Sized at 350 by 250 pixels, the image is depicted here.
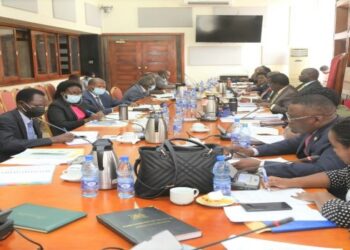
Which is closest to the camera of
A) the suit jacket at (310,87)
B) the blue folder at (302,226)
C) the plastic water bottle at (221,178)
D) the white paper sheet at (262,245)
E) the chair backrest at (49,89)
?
the white paper sheet at (262,245)

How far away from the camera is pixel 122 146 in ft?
8.58

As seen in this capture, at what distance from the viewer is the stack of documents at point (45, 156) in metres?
2.23

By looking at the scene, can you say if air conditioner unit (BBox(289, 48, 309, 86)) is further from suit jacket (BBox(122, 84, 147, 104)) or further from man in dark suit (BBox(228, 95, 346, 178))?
man in dark suit (BBox(228, 95, 346, 178))

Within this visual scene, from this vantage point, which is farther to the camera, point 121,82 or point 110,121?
point 121,82

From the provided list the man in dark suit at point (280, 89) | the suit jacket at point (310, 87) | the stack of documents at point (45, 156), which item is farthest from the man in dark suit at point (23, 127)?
the man in dark suit at point (280, 89)

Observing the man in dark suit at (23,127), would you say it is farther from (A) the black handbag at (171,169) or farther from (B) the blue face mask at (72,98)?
(A) the black handbag at (171,169)

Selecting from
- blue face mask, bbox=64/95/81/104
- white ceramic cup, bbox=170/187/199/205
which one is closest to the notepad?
white ceramic cup, bbox=170/187/199/205

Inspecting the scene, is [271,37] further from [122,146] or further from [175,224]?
[175,224]

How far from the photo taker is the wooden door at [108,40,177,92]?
9602mm

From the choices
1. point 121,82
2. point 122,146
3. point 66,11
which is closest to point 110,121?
point 122,146

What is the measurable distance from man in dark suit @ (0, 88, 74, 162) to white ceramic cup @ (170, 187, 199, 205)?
1.39 metres

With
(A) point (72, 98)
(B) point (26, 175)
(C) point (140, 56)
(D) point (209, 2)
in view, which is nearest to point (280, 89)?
(A) point (72, 98)

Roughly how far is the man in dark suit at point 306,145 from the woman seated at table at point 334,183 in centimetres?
11

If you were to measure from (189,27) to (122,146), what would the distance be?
24.6ft
